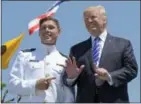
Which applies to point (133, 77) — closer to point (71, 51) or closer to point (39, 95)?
point (71, 51)

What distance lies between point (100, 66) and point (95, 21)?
37cm

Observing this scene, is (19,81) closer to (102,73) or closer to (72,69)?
(72,69)

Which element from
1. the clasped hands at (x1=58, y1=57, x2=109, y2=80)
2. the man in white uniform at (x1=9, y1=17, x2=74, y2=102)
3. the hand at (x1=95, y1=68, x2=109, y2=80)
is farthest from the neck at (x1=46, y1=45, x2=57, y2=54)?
the hand at (x1=95, y1=68, x2=109, y2=80)

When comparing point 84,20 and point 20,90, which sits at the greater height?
point 84,20

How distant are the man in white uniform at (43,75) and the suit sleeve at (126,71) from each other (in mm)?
437

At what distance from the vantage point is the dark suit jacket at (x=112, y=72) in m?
3.72

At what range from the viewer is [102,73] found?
363cm

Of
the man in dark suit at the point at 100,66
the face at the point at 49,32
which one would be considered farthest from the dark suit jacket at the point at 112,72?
the face at the point at 49,32

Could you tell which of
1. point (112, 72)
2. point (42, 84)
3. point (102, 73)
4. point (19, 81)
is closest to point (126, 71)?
point (112, 72)

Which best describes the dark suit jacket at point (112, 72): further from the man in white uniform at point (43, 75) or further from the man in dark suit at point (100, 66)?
the man in white uniform at point (43, 75)

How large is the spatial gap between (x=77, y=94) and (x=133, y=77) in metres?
0.49

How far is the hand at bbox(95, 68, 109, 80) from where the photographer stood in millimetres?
3629

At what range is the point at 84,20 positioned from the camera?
3.90m

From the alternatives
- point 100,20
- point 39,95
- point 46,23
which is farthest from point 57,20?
point 39,95
